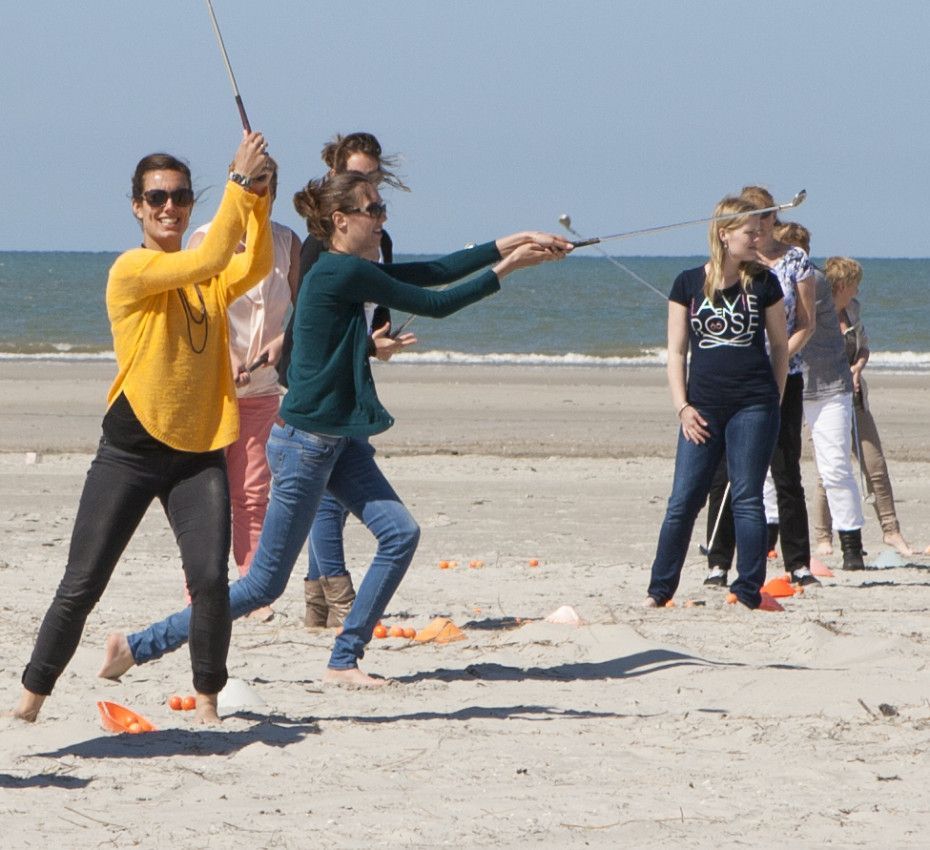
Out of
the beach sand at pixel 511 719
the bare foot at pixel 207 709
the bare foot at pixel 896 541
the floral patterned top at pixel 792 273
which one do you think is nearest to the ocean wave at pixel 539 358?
the bare foot at pixel 896 541

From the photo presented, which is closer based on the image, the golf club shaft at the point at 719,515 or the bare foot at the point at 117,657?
the bare foot at the point at 117,657

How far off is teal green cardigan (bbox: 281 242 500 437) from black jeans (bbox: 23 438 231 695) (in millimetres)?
620

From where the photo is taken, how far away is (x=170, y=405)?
446 cm

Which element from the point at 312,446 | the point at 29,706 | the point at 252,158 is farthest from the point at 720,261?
the point at 29,706

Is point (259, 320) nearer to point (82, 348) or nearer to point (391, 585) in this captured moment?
point (391, 585)

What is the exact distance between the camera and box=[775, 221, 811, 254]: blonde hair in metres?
7.91

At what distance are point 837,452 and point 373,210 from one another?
3788mm

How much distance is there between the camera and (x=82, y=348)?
114 ft

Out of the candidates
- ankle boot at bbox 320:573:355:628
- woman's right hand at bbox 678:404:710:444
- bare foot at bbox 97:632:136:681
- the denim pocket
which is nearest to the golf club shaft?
woman's right hand at bbox 678:404:710:444

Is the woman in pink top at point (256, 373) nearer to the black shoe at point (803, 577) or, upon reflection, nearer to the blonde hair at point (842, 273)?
the black shoe at point (803, 577)

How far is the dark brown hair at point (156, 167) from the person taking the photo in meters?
4.57

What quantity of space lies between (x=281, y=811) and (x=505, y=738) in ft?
3.18

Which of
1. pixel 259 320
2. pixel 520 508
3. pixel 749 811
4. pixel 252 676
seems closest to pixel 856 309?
pixel 520 508

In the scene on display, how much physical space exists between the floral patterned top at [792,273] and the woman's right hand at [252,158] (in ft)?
11.7
